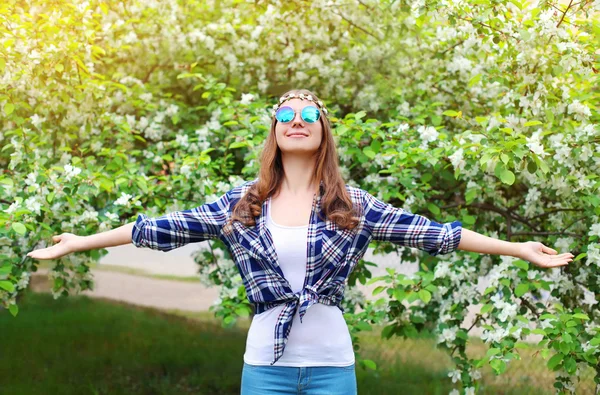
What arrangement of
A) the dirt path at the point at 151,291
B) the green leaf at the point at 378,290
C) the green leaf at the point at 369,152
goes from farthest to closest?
1. the dirt path at the point at 151,291
2. the green leaf at the point at 369,152
3. the green leaf at the point at 378,290

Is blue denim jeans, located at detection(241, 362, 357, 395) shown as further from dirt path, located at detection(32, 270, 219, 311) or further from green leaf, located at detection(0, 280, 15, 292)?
dirt path, located at detection(32, 270, 219, 311)

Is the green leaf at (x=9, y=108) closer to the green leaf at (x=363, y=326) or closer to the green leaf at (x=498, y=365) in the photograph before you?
the green leaf at (x=363, y=326)

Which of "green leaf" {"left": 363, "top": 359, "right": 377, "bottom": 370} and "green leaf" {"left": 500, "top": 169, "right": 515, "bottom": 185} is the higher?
"green leaf" {"left": 500, "top": 169, "right": 515, "bottom": 185}

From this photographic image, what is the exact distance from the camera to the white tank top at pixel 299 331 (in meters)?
1.99

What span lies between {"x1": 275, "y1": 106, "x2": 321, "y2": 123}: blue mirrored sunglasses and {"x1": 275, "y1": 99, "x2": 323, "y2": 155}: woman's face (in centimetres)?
2

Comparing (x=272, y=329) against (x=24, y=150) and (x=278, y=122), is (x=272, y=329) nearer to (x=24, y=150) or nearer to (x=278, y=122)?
(x=278, y=122)

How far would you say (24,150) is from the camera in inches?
155

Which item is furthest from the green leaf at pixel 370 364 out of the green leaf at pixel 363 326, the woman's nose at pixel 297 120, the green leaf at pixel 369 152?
the woman's nose at pixel 297 120

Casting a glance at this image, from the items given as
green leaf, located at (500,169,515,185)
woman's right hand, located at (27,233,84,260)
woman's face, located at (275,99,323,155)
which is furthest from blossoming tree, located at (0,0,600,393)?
woman's face, located at (275,99,323,155)

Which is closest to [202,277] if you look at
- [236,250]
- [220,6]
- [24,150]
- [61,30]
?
[24,150]

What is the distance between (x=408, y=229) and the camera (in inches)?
83.3

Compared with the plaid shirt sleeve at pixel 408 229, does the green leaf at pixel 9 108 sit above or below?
above

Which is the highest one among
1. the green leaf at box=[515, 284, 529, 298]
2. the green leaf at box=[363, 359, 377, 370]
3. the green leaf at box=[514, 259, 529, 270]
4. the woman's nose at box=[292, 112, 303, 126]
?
the woman's nose at box=[292, 112, 303, 126]

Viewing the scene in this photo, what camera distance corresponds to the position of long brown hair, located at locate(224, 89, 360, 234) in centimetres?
207
